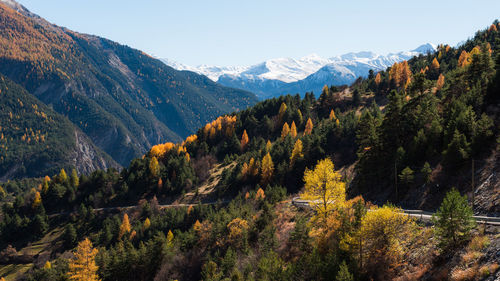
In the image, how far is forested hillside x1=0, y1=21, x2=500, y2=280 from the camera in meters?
27.6

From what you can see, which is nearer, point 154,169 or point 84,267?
point 84,267

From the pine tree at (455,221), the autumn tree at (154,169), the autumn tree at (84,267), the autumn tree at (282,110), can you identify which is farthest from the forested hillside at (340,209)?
the autumn tree at (282,110)

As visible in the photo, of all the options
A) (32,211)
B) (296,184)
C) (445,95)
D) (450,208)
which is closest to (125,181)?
(32,211)

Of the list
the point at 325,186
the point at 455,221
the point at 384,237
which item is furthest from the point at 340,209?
the point at 455,221

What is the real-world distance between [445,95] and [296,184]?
49.2 m

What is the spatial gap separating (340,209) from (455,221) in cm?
1322

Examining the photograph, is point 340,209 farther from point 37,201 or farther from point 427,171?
point 37,201

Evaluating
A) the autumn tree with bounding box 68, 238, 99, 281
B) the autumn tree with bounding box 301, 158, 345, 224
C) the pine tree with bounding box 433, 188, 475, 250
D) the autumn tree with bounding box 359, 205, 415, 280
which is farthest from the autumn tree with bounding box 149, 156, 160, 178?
the pine tree with bounding box 433, 188, 475, 250

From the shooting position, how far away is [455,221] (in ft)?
75.2

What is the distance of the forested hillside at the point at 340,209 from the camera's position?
27.6 m

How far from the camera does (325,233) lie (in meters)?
35.3

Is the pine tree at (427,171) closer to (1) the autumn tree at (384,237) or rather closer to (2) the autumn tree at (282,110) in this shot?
(1) the autumn tree at (384,237)

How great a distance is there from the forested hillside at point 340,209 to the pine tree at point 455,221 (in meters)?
0.09

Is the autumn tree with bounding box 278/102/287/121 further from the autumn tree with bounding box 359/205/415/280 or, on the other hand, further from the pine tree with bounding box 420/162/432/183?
the autumn tree with bounding box 359/205/415/280
